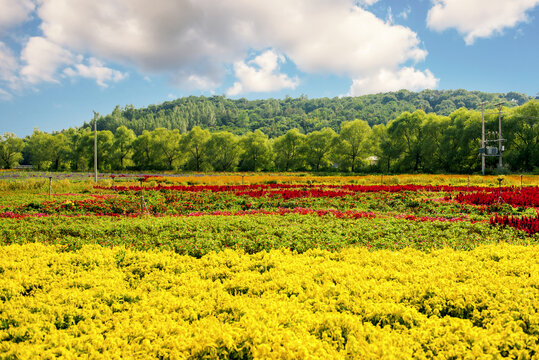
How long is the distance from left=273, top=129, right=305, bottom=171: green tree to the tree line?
272mm

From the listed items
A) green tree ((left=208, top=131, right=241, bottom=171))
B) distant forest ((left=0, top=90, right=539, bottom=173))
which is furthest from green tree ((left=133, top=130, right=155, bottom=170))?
green tree ((left=208, top=131, right=241, bottom=171))

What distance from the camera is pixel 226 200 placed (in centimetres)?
1834

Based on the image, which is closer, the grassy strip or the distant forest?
the grassy strip

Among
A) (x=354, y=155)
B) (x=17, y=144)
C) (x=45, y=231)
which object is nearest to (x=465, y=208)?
(x=45, y=231)

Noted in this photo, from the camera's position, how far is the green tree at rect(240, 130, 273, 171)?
8575 cm

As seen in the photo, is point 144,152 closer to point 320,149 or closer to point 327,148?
point 320,149

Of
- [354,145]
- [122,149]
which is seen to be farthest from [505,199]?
[122,149]

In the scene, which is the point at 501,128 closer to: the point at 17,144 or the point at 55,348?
the point at 55,348

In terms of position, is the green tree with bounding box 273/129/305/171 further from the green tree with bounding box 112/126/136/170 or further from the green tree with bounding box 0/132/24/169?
the green tree with bounding box 0/132/24/169

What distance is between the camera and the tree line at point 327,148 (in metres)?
55.0

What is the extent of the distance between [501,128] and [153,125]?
525ft

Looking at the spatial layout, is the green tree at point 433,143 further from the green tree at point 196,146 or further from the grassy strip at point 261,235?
the grassy strip at point 261,235

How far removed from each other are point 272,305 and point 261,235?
13.6 feet

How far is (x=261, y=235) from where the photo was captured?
880 centimetres
